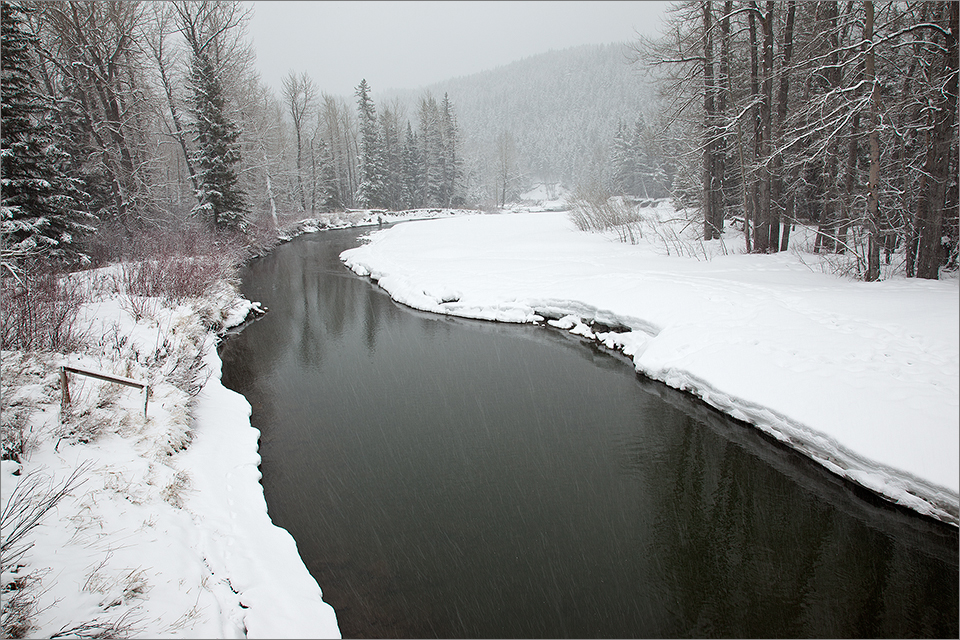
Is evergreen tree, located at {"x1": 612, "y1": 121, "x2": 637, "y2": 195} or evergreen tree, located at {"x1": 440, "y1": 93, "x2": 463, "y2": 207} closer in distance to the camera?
evergreen tree, located at {"x1": 440, "y1": 93, "x2": 463, "y2": 207}

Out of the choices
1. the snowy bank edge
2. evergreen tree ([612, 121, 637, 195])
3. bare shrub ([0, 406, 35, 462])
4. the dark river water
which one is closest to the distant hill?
evergreen tree ([612, 121, 637, 195])

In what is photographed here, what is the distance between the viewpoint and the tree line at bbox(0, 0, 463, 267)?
35.4ft

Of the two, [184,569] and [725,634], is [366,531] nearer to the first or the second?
[184,569]

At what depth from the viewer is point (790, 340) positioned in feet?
23.9

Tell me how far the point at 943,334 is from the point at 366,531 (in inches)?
313

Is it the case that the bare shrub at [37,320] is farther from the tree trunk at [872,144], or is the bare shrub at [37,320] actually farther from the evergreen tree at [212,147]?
the evergreen tree at [212,147]

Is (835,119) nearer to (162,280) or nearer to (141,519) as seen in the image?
(141,519)

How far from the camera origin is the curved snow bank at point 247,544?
365cm

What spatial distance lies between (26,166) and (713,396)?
1591 centimetres

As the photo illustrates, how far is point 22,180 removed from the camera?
1046 cm

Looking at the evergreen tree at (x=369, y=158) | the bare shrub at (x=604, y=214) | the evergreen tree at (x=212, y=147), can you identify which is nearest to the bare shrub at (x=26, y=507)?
the bare shrub at (x=604, y=214)

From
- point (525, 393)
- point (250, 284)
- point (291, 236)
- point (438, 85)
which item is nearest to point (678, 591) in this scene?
point (525, 393)

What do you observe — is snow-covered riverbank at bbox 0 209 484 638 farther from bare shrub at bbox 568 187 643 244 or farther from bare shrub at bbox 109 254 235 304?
bare shrub at bbox 568 187 643 244

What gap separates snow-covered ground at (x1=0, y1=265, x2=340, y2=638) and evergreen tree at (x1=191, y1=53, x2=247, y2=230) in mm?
16546
